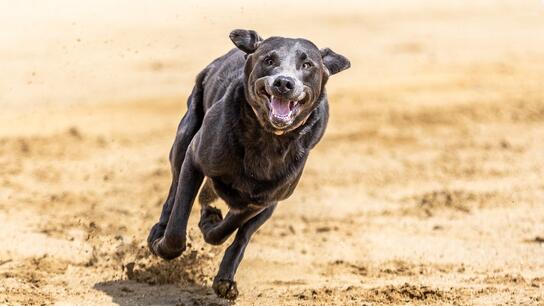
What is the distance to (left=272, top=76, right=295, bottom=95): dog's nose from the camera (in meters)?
5.57

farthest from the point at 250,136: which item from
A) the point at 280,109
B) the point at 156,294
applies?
→ the point at 156,294

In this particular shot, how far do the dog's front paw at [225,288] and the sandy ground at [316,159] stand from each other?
0.56 ft

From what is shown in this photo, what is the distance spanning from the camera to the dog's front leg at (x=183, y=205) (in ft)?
21.4

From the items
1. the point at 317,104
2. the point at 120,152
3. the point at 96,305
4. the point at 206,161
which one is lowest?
the point at 120,152

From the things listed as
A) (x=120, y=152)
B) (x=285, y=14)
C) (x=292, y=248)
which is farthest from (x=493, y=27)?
(x=292, y=248)

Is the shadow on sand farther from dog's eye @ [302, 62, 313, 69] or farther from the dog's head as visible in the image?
dog's eye @ [302, 62, 313, 69]

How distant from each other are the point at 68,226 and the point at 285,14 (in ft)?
27.9

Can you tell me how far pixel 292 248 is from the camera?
8.66 m

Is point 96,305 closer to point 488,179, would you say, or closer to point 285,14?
point 488,179

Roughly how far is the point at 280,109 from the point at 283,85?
0.17 metres

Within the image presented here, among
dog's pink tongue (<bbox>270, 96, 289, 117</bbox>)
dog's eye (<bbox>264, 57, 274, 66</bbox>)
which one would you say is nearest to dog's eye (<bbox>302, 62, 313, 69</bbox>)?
dog's eye (<bbox>264, 57, 274, 66</bbox>)

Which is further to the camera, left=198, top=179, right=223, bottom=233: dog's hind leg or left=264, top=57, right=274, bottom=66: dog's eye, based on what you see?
left=198, top=179, right=223, bottom=233: dog's hind leg

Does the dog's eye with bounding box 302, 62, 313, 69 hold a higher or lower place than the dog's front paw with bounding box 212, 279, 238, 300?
higher

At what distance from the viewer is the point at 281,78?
5.60 m
